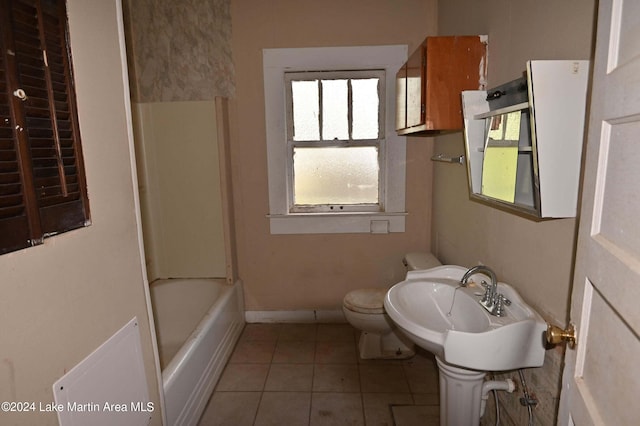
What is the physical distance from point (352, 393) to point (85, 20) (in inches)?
83.0

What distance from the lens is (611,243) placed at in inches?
27.1

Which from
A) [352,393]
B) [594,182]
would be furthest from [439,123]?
[352,393]

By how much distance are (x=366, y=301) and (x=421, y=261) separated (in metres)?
0.46

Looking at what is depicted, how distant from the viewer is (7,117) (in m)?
0.75

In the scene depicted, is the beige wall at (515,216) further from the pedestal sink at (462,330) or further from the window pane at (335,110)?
the window pane at (335,110)

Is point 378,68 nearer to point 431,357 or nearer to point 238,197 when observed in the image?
point 238,197

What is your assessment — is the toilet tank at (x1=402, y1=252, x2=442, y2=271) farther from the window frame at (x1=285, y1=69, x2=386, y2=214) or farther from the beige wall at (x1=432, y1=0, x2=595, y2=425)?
the window frame at (x1=285, y1=69, x2=386, y2=214)

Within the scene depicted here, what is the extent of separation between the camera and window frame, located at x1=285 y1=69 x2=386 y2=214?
2.55m

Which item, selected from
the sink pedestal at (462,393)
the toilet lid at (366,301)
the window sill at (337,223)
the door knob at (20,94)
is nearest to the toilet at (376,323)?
the toilet lid at (366,301)

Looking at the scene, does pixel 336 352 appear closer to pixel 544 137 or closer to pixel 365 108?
pixel 365 108

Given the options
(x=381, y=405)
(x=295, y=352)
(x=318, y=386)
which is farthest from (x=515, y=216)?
(x=295, y=352)

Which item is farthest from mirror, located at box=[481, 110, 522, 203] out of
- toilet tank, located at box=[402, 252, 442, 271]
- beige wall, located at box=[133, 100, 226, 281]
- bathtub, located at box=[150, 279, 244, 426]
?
beige wall, located at box=[133, 100, 226, 281]

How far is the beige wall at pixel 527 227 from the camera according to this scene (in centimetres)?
112

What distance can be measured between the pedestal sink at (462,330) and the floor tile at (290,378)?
3.02ft
